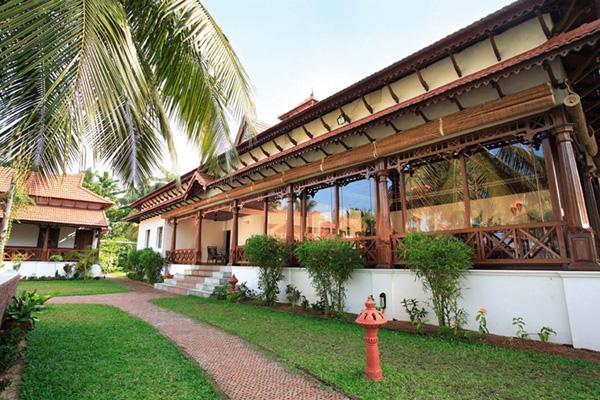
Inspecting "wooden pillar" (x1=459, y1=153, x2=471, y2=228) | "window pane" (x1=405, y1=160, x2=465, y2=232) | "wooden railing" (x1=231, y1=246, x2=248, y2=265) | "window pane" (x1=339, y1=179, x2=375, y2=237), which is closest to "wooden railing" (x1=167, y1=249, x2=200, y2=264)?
"wooden railing" (x1=231, y1=246, x2=248, y2=265)

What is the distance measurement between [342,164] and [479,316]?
15.9ft

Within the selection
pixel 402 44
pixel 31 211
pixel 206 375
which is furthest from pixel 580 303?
pixel 31 211

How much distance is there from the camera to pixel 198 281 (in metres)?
12.7

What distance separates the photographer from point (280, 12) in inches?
231

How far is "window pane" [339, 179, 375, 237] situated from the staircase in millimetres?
5452

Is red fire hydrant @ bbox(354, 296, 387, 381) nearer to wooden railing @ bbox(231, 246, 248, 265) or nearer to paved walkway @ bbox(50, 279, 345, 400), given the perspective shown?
paved walkway @ bbox(50, 279, 345, 400)

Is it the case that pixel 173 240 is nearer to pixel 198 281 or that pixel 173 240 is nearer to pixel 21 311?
pixel 198 281

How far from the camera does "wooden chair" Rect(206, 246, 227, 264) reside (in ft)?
54.3

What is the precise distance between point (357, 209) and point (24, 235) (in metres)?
22.3

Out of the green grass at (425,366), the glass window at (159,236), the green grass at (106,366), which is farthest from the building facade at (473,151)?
the glass window at (159,236)

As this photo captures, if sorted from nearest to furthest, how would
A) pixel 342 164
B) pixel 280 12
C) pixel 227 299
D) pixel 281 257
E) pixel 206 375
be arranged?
pixel 206 375, pixel 280 12, pixel 342 164, pixel 281 257, pixel 227 299

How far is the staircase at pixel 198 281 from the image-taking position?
38.0 feet

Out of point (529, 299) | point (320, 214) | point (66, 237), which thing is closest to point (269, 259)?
point (320, 214)

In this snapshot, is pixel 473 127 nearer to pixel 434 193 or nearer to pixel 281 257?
pixel 434 193
